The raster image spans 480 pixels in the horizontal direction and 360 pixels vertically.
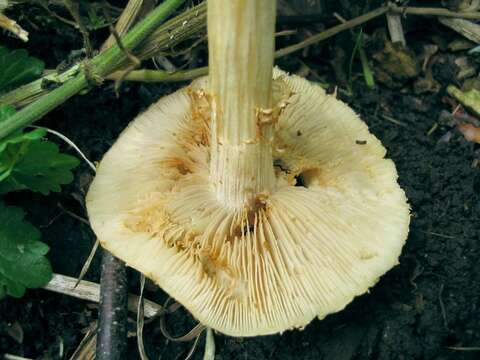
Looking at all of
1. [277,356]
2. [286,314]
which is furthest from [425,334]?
[286,314]

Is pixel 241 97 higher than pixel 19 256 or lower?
higher

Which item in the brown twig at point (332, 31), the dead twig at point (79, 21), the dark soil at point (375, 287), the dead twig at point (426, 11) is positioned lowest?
the dark soil at point (375, 287)

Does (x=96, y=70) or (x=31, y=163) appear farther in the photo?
(x=96, y=70)

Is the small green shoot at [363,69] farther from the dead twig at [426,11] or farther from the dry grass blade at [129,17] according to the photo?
the dry grass blade at [129,17]

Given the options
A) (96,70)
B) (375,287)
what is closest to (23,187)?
(96,70)

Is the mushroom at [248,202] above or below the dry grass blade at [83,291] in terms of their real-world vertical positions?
above

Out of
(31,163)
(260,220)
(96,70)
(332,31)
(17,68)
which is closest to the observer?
(260,220)

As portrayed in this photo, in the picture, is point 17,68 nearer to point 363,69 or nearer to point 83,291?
point 83,291

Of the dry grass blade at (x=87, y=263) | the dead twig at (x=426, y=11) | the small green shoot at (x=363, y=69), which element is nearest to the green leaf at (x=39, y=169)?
the dry grass blade at (x=87, y=263)
